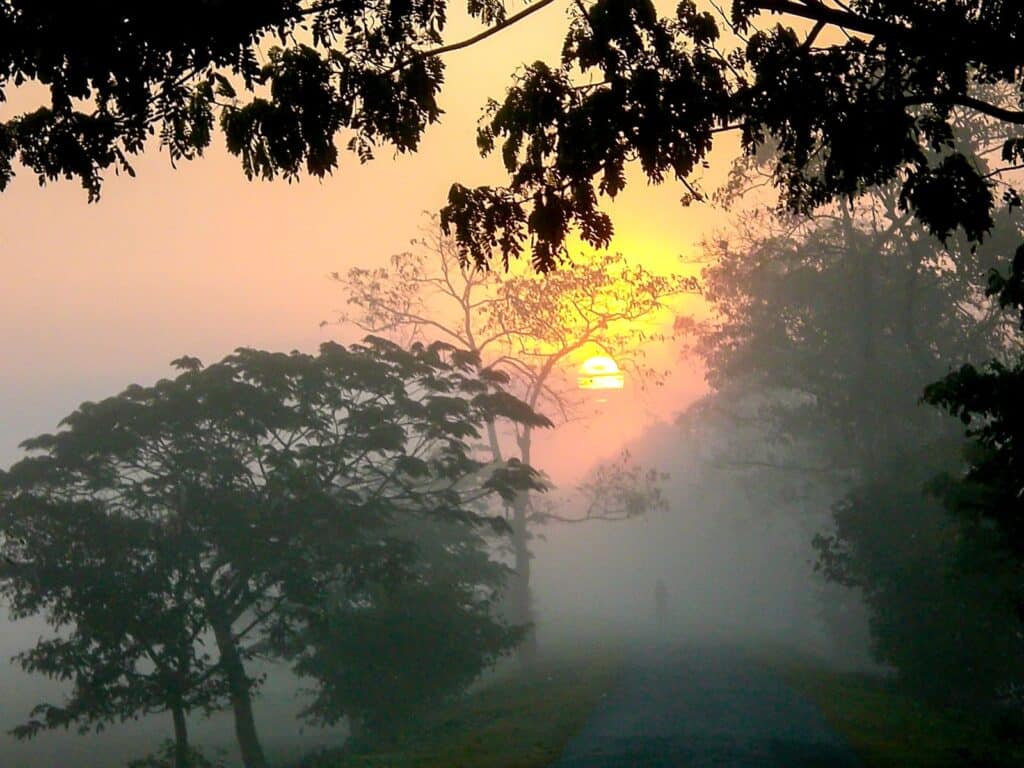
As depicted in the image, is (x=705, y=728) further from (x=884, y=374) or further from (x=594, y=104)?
(x=884, y=374)

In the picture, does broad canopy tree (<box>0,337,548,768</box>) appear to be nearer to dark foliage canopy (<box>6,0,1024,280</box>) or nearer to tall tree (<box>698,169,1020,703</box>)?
tall tree (<box>698,169,1020,703</box>)

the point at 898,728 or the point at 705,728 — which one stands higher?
the point at 705,728

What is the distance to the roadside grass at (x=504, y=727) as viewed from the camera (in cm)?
1786

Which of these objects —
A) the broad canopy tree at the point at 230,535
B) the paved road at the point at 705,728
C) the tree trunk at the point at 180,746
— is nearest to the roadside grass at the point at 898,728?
the paved road at the point at 705,728

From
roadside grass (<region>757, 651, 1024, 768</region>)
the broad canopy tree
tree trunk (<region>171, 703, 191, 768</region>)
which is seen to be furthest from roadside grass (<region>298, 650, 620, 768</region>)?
roadside grass (<region>757, 651, 1024, 768</region>)

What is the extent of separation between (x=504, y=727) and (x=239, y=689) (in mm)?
7688

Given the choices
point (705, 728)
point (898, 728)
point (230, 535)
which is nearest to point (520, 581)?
point (230, 535)

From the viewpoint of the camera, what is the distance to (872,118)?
34.9 ft

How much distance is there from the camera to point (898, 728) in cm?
1956

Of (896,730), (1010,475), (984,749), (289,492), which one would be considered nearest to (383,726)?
(289,492)

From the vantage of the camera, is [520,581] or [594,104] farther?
[520,581]

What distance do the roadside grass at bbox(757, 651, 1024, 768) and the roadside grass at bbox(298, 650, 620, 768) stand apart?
4.73 metres

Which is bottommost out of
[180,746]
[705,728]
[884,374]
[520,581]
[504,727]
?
[180,746]

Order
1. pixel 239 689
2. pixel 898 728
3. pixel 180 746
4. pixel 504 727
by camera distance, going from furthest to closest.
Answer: pixel 239 689, pixel 180 746, pixel 504 727, pixel 898 728
